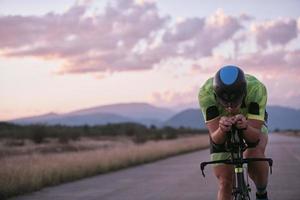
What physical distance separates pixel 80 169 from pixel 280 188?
29.6 feet

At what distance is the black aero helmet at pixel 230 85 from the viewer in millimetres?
5035

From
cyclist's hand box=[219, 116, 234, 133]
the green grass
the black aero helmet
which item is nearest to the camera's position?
the black aero helmet

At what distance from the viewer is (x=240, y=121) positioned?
17.0 ft

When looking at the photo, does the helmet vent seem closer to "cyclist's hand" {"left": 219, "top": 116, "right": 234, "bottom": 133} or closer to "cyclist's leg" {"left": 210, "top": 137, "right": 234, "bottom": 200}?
"cyclist's hand" {"left": 219, "top": 116, "right": 234, "bottom": 133}

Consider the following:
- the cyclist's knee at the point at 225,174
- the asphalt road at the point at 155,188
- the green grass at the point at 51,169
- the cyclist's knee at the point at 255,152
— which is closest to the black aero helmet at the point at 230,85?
the cyclist's knee at the point at 255,152

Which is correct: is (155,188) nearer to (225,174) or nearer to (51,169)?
(51,169)

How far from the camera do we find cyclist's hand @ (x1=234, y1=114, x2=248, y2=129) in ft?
16.9

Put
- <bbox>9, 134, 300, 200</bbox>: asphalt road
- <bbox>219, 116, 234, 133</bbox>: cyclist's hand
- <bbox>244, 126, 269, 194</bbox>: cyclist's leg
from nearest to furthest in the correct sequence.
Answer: <bbox>219, 116, 234, 133</bbox>: cyclist's hand < <bbox>244, 126, 269, 194</bbox>: cyclist's leg < <bbox>9, 134, 300, 200</bbox>: asphalt road

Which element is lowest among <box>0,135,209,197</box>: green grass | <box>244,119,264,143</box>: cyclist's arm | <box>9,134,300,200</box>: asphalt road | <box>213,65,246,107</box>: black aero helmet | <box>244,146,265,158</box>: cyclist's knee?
<box>9,134,300,200</box>: asphalt road

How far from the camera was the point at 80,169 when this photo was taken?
22.2 m

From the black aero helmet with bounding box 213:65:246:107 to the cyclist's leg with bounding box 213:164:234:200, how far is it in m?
0.99

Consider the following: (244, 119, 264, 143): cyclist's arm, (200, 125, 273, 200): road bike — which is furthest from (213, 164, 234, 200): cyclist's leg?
(244, 119, 264, 143): cyclist's arm

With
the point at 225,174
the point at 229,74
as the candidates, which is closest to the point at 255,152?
the point at 225,174

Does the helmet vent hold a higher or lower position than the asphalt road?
higher
